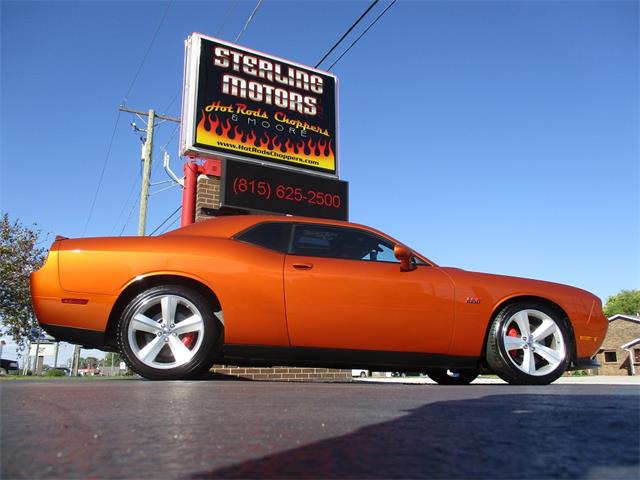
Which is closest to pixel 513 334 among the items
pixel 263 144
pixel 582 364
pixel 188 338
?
pixel 582 364

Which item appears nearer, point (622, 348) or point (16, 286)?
point (16, 286)

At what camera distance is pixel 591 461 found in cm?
144

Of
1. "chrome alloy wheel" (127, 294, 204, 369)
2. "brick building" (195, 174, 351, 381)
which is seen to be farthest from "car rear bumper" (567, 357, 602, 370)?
Answer: "brick building" (195, 174, 351, 381)

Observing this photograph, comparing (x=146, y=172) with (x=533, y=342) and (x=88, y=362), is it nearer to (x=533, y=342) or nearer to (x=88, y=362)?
(x=533, y=342)

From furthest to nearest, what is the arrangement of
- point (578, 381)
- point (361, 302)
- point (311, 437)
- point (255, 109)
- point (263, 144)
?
point (578, 381) < point (255, 109) < point (263, 144) < point (361, 302) < point (311, 437)

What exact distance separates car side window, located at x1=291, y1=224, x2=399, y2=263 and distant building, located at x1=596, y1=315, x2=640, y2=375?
32.8 meters

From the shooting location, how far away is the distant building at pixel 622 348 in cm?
3206

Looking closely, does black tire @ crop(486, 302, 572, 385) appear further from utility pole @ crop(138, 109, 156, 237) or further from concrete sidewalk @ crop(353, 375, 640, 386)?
utility pole @ crop(138, 109, 156, 237)

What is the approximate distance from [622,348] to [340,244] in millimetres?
33470

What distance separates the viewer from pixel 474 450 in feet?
5.09

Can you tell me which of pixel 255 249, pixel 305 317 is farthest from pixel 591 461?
pixel 255 249

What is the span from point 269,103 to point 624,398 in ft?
31.2

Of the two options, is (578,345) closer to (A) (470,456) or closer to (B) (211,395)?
(B) (211,395)

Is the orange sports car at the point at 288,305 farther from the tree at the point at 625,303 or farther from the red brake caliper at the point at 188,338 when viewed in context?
the tree at the point at 625,303
